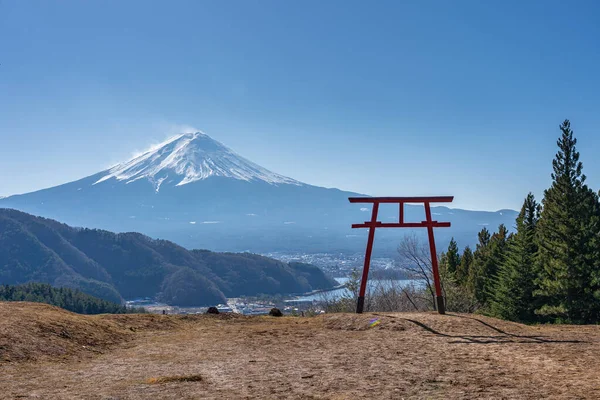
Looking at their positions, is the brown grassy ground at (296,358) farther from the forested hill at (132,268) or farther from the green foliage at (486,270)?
the forested hill at (132,268)

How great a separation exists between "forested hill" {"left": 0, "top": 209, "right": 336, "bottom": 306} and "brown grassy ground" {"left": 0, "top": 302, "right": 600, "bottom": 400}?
106 meters

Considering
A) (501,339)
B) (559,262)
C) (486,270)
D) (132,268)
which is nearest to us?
(501,339)

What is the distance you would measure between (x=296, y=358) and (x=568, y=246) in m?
26.1

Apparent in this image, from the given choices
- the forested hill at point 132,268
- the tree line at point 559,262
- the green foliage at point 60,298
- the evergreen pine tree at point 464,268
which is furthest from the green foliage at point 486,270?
the forested hill at point 132,268

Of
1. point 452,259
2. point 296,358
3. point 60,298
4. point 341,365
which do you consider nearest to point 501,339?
point 341,365

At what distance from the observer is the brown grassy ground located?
6090mm

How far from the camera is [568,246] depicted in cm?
2906

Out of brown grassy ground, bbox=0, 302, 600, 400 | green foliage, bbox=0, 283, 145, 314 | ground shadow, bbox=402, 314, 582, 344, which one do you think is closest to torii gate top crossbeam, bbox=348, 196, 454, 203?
brown grassy ground, bbox=0, 302, 600, 400

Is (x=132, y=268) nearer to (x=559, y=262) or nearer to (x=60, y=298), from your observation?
(x=60, y=298)

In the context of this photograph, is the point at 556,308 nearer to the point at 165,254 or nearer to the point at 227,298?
the point at 227,298

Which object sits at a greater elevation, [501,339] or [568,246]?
[568,246]

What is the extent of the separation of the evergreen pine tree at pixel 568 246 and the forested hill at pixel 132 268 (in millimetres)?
92080

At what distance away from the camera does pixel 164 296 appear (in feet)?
412

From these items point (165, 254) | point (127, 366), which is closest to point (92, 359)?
point (127, 366)
